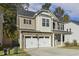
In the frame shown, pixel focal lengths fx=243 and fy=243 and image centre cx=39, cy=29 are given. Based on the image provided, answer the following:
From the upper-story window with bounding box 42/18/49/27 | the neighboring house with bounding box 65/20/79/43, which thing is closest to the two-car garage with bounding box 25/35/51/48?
the upper-story window with bounding box 42/18/49/27

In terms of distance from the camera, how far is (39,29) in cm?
320

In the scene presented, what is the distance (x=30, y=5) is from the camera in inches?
124

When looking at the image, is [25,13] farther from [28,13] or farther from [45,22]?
[45,22]

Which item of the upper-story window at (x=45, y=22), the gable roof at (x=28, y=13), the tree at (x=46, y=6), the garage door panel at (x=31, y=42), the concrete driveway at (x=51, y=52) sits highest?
the tree at (x=46, y=6)

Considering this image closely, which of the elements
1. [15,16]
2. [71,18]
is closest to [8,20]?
[15,16]

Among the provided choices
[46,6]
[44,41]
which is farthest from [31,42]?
[46,6]

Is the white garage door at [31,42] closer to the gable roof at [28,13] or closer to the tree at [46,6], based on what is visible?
the gable roof at [28,13]

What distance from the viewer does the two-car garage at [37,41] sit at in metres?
3.19

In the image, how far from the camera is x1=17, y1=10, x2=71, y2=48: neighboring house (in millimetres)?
3178

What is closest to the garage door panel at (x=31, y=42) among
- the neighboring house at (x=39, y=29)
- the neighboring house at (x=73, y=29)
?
the neighboring house at (x=39, y=29)

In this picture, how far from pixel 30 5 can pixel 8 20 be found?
13.7 inches

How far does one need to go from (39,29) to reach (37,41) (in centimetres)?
16

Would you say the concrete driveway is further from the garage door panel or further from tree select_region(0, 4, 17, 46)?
tree select_region(0, 4, 17, 46)

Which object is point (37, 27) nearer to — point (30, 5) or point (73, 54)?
point (30, 5)
